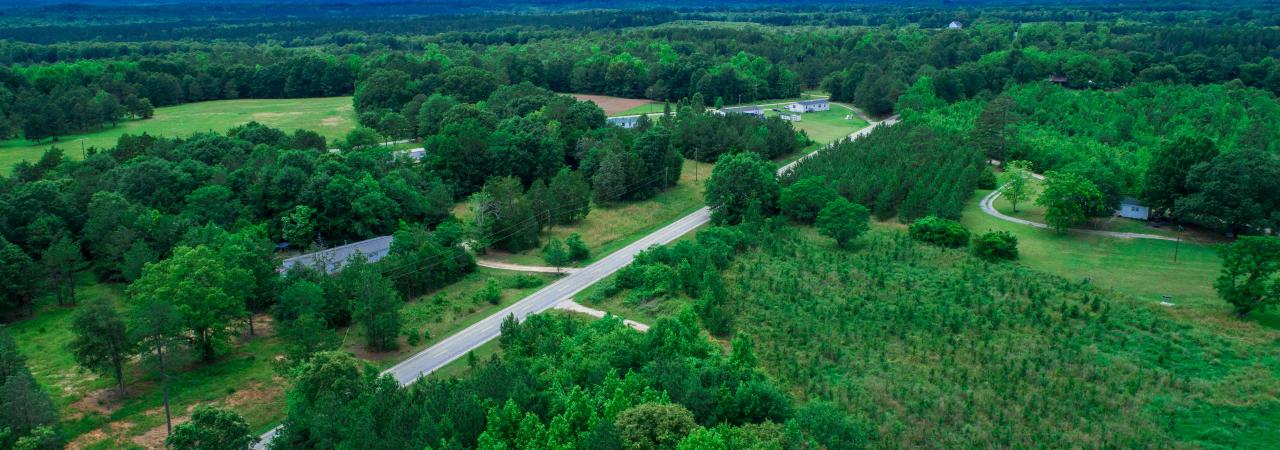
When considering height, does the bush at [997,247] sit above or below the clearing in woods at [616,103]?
below

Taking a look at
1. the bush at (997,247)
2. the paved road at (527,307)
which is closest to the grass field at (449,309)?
the paved road at (527,307)

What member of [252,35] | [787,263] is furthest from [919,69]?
[252,35]

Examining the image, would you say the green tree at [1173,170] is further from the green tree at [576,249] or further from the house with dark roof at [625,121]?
the house with dark roof at [625,121]

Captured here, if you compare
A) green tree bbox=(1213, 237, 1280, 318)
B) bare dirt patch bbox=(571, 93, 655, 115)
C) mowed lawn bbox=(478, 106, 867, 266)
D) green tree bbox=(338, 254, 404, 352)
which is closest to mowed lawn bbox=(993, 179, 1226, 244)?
green tree bbox=(1213, 237, 1280, 318)

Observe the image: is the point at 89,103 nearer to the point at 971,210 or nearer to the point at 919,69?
the point at 971,210

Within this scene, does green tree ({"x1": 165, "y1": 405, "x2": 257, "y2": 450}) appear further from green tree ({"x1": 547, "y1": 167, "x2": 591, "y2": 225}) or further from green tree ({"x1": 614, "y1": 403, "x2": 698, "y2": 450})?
green tree ({"x1": 547, "y1": 167, "x2": 591, "y2": 225})

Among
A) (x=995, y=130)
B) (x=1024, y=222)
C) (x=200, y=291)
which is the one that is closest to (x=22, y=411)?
(x=200, y=291)
